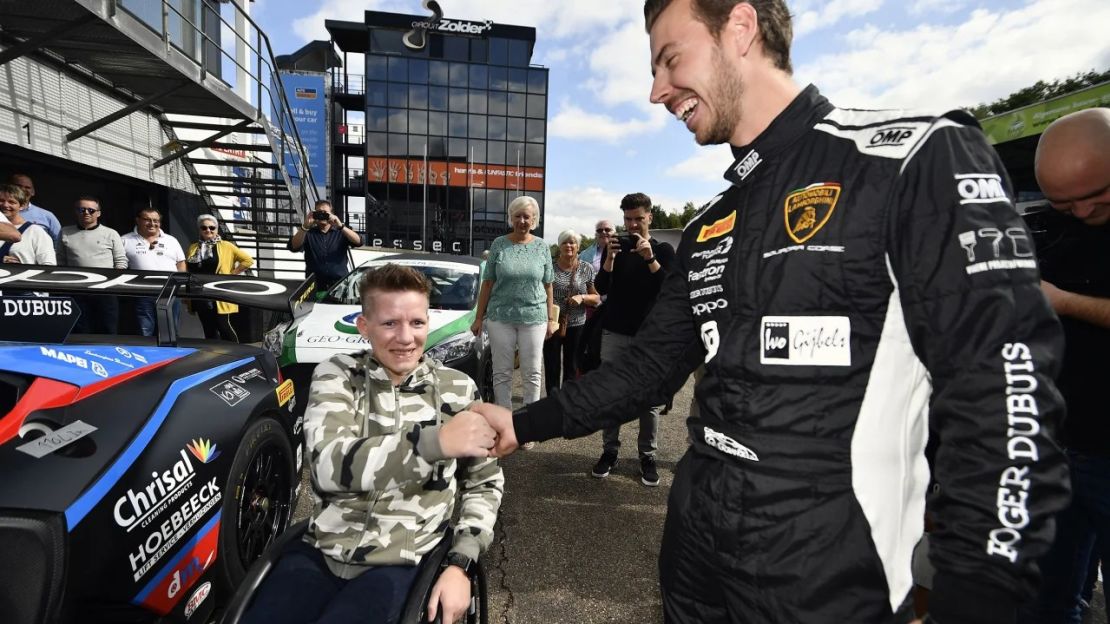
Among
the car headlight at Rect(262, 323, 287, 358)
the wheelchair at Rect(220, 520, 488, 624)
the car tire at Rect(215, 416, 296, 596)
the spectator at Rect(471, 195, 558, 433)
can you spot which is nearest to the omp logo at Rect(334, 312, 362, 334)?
the car headlight at Rect(262, 323, 287, 358)

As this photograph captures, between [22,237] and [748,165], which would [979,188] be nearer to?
[748,165]

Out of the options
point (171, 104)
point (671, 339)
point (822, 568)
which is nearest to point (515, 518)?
point (671, 339)

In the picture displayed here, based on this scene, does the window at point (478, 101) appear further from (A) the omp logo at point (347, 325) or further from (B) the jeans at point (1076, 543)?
(B) the jeans at point (1076, 543)

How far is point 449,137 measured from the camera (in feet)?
101

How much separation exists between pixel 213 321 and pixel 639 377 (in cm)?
654

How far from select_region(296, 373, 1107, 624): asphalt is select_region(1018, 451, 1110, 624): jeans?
1.04 meters

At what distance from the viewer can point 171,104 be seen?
8844 millimetres

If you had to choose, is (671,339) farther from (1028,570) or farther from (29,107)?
(29,107)

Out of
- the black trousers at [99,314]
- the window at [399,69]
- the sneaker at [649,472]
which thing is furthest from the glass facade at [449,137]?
the sneaker at [649,472]

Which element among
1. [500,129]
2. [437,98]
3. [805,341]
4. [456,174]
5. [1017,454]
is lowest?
[1017,454]

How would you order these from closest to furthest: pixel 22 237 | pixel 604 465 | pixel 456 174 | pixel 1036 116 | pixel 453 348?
pixel 604 465
pixel 453 348
pixel 22 237
pixel 1036 116
pixel 456 174

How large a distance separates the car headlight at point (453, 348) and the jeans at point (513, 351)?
0.33 m

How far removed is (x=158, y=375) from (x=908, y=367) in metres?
2.29

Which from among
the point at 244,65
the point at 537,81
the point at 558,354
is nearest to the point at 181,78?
the point at 244,65
